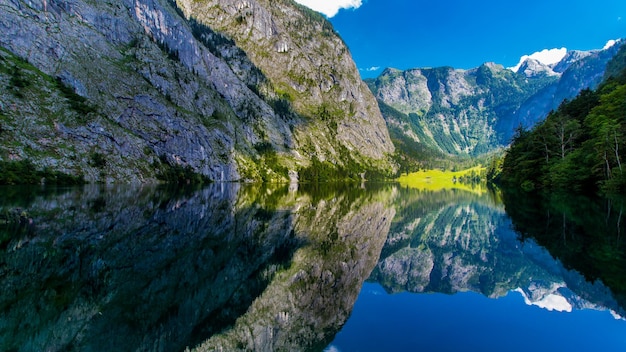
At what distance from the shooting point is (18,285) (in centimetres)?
1216

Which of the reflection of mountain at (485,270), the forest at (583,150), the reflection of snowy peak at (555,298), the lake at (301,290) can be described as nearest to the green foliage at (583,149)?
the forest at (583,150)

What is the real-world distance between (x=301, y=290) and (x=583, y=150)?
205 ft

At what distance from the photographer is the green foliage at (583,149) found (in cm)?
4691

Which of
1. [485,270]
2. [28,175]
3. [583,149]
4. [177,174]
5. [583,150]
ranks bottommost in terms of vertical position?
[485,270]

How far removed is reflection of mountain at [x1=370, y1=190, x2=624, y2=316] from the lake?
0.08m

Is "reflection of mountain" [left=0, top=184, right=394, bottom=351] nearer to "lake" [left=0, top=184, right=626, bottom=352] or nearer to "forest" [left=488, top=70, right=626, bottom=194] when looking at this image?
"lake" [left=0, top=184, right=626, bottom=352]

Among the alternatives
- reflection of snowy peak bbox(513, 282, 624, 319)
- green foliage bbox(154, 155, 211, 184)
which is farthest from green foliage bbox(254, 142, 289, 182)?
reflection of snowy peak bbox(513, 282, 624, 319)

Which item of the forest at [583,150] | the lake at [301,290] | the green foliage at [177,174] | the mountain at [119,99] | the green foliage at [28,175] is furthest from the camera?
the green foliage at [177,174]

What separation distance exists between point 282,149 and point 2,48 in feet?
410

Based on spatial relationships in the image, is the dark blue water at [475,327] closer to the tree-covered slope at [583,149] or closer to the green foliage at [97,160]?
the tree-covered slope at [583,149]

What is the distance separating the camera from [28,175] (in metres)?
67.5

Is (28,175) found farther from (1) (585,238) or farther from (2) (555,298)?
(1) (585,238)

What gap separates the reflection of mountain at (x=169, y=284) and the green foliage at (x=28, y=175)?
5254 centimetres

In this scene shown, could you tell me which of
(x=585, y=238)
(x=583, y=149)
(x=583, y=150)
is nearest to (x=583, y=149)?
(x=583, y=149)
